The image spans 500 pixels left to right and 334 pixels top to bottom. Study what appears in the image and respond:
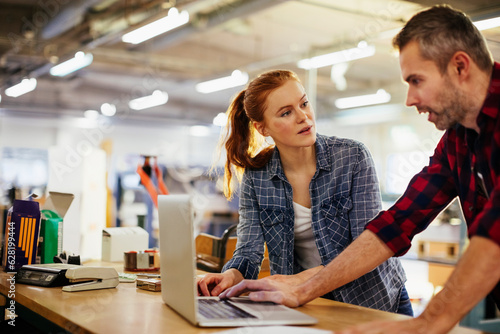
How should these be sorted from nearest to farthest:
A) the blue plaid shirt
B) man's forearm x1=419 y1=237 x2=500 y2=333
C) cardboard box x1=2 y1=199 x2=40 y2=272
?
man's forearm x1=419 y1=237 x2=500 y2=333
the blue plaid shirt
cardboard box x1=2 y1=199 x2=40 y2=272

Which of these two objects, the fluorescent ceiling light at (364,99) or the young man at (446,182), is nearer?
the young man at (446,182)

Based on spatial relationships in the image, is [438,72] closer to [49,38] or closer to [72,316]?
[72,316]

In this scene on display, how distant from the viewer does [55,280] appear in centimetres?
189

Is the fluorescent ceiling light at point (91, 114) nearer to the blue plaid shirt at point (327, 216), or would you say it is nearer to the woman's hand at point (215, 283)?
Result: the blue plaid shirt at point (327, 216)

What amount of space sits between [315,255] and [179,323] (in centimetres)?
84

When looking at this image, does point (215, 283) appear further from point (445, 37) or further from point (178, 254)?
point (445, 37)

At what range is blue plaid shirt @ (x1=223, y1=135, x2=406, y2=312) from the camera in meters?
1.88

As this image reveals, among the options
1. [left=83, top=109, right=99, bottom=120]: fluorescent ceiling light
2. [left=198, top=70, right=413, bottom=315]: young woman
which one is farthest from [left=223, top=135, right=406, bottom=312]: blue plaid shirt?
[left=83, top=109, right=99, bottom=120]: fluorescent ceiling light

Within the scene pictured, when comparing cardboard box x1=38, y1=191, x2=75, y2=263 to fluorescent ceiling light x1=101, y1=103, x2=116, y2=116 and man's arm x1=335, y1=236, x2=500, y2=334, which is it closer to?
man's arm x1=335, y1=236, x2=500, y2=334

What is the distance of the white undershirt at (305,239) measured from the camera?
202 cm

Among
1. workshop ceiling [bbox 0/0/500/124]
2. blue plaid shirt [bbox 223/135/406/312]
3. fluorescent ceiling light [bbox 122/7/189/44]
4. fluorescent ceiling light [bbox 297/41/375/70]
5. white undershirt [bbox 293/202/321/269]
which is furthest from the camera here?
workshop ceiling [bbox 0/0/500/124]

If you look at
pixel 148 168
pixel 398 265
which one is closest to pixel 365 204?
pixel 398 265

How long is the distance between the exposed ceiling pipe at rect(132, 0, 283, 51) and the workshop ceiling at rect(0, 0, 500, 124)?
0.05 ft

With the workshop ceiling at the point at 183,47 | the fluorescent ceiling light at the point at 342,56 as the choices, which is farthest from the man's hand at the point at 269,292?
the fluorescent ceiling light at the point at 342,56
